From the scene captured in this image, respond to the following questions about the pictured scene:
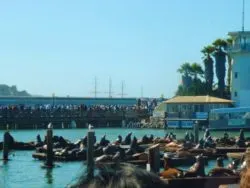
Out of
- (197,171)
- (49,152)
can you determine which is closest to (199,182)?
(197,171)

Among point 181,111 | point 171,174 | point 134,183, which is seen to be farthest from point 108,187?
point 181,111

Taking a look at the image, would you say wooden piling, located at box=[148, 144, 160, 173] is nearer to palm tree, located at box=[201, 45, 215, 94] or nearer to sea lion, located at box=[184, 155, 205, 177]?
sea lion, located at box=[184, 155, 205, 177]

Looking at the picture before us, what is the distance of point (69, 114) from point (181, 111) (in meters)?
16.1

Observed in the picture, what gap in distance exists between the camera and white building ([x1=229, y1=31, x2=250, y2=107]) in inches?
3159

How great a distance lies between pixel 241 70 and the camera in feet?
265

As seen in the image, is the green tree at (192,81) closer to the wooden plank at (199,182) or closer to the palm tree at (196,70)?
the palm tree at (196,70)

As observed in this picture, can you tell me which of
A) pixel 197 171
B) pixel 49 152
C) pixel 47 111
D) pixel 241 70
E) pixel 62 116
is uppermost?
pixel 241 70

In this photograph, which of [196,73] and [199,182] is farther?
[196,73]

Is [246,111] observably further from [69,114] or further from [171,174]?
[171,174]

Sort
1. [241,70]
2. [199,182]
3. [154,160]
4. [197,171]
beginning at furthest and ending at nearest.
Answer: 1. [241,70]
2. [154,160]
3. [197,171]
4. [199,182]

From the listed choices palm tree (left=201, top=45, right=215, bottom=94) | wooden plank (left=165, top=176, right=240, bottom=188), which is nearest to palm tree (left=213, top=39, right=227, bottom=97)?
palm tree (left=201, top=45, right=215, bottom=94)

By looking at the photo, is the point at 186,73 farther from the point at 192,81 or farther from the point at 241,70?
the point at 241,70

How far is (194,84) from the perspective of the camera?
10019 centimetres

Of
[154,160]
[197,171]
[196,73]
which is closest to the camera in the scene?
[197,171]
